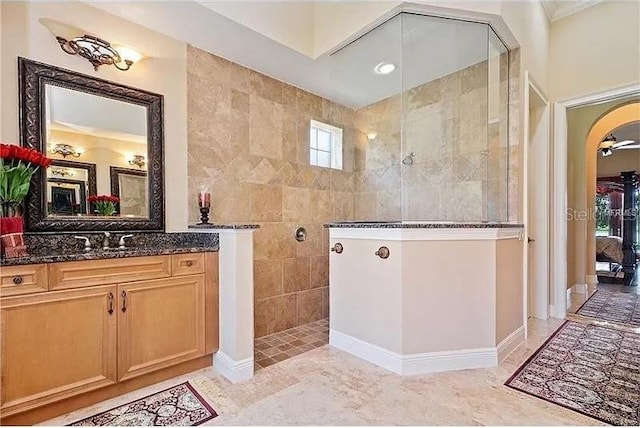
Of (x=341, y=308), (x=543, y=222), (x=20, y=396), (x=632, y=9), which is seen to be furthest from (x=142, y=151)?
(x=632, y=9)

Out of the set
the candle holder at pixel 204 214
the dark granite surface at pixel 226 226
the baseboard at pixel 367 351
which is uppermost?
the candle holder at pixel 204 214

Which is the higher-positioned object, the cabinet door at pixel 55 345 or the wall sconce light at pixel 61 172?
the wall sconce light at pixel 61 172

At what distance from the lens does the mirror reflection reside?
2010mm

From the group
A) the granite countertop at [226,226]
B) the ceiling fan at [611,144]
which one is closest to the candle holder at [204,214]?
the granite countertop at [226,226]

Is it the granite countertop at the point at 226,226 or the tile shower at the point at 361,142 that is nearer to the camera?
the granite countertop at the point at 226,226

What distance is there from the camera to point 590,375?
2.07 m

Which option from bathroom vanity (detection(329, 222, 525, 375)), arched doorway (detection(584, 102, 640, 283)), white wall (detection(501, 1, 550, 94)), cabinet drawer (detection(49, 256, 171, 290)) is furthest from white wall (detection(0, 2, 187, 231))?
arched doorway (detection(584, 102, 640, 283))

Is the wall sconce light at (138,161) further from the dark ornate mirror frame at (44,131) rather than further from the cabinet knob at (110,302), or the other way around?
the cabinet knob at (110,302)

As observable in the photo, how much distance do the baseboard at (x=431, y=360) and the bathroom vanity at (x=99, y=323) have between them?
1.16 meters

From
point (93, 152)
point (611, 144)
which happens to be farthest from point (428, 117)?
point (611, 144)

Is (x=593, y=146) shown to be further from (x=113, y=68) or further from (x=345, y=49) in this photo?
(x=113, y=68)

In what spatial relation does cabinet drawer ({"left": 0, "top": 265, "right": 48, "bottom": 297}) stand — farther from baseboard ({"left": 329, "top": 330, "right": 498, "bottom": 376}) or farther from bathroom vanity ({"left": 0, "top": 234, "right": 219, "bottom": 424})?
baseboard ({"left": 329, "top": 330, "right": 498, "bottom": 376})

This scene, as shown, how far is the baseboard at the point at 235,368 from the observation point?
2.07 meters

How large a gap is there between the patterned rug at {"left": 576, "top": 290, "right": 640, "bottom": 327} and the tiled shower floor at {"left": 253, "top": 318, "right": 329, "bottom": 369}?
9.26ft
